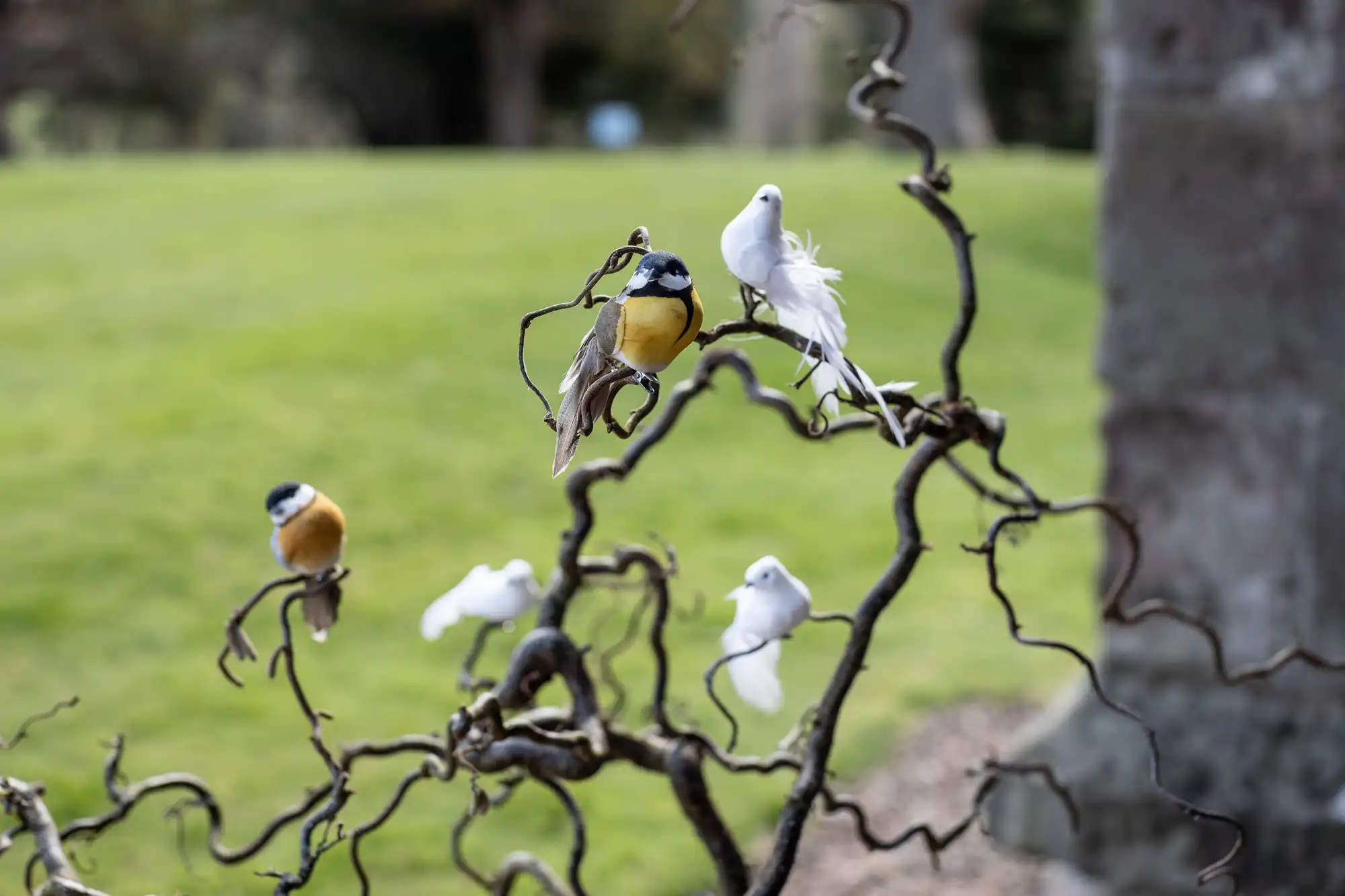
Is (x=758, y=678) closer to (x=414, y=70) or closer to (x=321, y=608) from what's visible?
(x=321, y=608)

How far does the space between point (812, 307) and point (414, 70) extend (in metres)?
12.1

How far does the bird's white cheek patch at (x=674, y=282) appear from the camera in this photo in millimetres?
510

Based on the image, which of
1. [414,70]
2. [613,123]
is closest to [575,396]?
[414,70]

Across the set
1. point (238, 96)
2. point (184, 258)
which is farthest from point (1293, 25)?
point (238, 96)

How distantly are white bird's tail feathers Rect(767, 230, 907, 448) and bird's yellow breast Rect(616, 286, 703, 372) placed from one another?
8 cm

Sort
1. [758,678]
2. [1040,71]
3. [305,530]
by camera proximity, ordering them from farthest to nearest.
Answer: [1040,71], [758,678], [305,530]

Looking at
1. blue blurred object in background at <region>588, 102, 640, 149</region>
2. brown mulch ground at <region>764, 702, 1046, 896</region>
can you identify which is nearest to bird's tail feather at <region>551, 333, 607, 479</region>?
brown mulch ground at <region>764, 702, 1046, 896</region>

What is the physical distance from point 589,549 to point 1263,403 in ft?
4.18

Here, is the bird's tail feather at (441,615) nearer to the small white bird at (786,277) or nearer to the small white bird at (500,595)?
the small white bird at (500,595)

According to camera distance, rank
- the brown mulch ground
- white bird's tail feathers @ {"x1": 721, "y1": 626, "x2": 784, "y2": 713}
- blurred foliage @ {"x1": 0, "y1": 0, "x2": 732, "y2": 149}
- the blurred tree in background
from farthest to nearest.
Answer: the blurred tree in background → blurred foliage @ {"x1": 0, "y1": 0, "x2": 732, "y2": 149} → the brown mulch ground → white bird's tail feathers @ {"x1": 721, "y1": 626, "x2": 784, "y2": 713}

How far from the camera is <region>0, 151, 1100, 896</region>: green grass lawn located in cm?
202

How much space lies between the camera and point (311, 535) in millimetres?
683

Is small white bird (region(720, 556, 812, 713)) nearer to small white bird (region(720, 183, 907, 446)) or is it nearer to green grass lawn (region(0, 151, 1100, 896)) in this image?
small white bird (region(720, 183, 907, 446))

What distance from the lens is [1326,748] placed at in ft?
5.01
